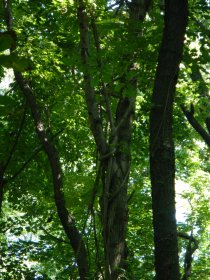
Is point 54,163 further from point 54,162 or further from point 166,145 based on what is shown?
point 166,145

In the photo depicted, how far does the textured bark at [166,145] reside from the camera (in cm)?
295

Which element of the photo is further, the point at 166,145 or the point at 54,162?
the point at 54,162

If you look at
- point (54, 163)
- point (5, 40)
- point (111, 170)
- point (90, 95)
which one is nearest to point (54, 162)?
point (54, 163)

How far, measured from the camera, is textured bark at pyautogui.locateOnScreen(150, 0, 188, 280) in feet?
9.68

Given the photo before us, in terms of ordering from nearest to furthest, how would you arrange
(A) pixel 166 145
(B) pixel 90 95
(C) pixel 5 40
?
(C) pixel 5 40 → (A) pixel 166 145 → (B) pixel 90 95

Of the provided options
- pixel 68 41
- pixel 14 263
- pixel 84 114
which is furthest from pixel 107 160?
pixel 14 263

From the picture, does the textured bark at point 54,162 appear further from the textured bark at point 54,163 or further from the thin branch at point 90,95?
the thin branch at point 90,95

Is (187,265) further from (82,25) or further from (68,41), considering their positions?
(68,41)

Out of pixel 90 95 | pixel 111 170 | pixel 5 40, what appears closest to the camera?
pixel 5 40

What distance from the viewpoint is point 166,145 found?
3166 mm

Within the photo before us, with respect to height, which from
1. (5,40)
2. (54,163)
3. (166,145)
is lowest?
(5,40)

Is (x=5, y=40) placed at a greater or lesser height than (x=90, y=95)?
lesser

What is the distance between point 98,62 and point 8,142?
5.52m

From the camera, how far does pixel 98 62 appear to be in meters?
3.91
